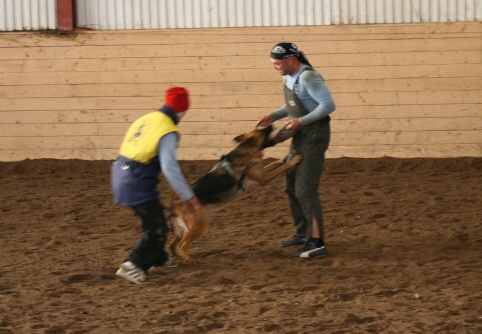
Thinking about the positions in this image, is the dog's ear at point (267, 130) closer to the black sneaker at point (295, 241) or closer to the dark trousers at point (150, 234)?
the black sneaker at point (295, 241)

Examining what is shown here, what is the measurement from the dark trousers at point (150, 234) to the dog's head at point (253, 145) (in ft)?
3.16

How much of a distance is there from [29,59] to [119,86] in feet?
4.45

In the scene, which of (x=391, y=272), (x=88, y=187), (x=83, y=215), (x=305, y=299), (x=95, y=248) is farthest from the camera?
(x=88, y=187)

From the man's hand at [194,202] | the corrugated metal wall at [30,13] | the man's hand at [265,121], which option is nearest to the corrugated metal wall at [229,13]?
the corrugated metal wall at [30,13]

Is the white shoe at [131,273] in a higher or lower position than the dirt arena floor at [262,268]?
higher

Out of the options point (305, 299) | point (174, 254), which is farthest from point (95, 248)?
point (305, 299)

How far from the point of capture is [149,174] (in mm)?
6023

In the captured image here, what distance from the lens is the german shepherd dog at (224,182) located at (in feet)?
21.5

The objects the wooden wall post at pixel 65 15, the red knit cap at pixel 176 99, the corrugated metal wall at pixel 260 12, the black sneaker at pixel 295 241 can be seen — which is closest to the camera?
the red knit cap at pixel 176 99

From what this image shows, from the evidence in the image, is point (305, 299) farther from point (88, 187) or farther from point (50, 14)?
point (50, 14)

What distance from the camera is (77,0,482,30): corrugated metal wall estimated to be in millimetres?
11383

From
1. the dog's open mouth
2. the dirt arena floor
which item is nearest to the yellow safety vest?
the dirt arena floor

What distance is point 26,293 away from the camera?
5996 mm

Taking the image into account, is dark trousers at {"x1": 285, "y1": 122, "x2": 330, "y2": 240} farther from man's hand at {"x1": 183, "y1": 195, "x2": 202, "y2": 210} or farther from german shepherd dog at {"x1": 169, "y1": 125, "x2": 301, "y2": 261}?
man's hand at {"x1": 183, "y1": 195, "x2": 202, "y2": 210}
